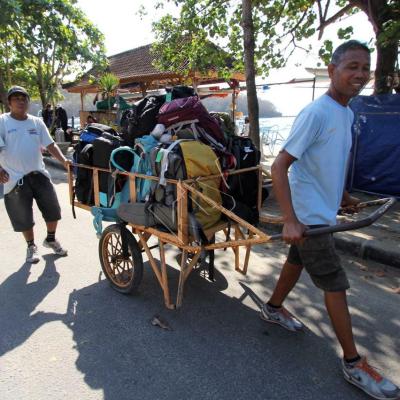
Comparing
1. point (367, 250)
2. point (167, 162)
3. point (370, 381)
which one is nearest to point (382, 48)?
point (367, 250)

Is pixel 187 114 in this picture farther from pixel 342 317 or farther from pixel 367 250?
pixel 367 250

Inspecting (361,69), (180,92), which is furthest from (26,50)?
(361,69)

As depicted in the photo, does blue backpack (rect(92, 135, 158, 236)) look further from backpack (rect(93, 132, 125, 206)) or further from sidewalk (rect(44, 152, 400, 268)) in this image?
sidewalk (rect(44, 152, 400, 268))

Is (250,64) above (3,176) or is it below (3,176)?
above

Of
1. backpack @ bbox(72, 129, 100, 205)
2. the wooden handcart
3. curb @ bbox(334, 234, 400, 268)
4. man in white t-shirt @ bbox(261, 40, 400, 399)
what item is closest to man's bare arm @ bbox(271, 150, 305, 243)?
man in white t-shirt @ bbox(261, 40, 400, 399)

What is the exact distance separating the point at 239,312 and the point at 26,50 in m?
12.7

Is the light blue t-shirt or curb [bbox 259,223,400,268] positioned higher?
the light blue t-shirt

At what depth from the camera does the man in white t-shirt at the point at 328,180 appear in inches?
82.1

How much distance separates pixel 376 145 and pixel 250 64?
2.72 metres

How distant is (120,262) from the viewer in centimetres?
363

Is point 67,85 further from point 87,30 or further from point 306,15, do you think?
point 306,15

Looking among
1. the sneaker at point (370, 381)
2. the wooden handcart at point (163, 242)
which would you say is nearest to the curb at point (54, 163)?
the wooden handcart at point (163, 242)

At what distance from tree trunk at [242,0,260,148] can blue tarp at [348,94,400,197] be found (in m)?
1.99

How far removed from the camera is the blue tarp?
6818mm
